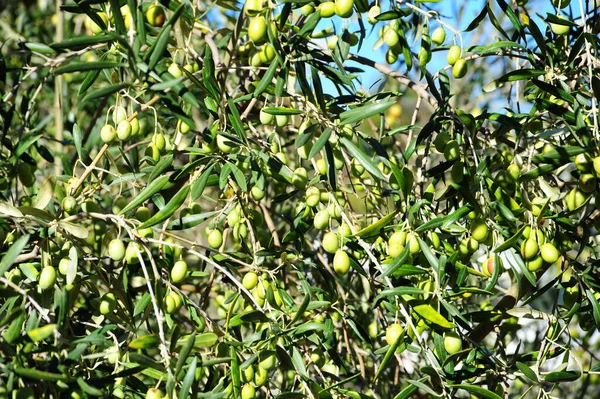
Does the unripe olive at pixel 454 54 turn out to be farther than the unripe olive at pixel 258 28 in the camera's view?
Yes

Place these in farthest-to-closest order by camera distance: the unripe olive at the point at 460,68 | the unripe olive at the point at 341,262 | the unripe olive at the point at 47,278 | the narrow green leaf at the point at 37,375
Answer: the unripe olive at the point at 460,68, the unripe olive at the point at 341,262, the unripe olive at the point at 47,278, the narrow green leaf at the point at 37,375

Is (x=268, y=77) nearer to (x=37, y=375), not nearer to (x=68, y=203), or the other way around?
(x=68, y=203)

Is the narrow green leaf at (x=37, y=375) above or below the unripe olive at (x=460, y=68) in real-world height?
below

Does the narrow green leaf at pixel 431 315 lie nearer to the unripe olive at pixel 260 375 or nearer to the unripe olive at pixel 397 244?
the unripe olive at pixel 397 244

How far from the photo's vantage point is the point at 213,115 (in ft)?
3.42

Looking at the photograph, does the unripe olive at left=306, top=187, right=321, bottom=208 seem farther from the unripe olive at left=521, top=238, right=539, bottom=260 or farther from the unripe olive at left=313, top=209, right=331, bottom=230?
the unripe olive at left=521, top=238, right=539, bottom=260

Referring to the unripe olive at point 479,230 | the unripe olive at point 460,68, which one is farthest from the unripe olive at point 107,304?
the unripe olive at point 460,68

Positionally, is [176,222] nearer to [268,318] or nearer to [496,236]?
[268,318]

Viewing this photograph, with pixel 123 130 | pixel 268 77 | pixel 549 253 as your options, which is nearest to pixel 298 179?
pixel 268 77

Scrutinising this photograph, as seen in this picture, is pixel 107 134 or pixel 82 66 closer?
pixel 82 66

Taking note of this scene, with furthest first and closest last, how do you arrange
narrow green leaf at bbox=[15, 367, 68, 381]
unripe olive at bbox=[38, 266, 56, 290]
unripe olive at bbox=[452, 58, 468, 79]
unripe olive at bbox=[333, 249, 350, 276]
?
unripe olive at bbox=[452, 58, 468, 79] → unripe olive at bbox=[333, 249, 350, 276] → unripe olive at bbox=[38, 266, 56, 290] → narrow green leaf at bbox=[15, 367, 68, 381]

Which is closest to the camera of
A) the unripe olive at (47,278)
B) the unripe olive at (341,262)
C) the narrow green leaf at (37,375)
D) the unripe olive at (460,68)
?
the narrow green leaf at (37,375)

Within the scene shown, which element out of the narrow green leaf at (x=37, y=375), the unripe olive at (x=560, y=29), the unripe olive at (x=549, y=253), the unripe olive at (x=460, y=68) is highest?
the unripe olive at (x=560, y=29)

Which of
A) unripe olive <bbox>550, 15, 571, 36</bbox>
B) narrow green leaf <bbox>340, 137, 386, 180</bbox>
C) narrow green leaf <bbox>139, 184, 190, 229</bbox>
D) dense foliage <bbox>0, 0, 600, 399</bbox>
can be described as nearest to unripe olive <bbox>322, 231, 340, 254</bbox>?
dense foliage <bbox>0, 0, 600, 399</bbox>
